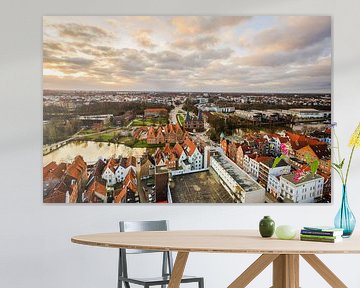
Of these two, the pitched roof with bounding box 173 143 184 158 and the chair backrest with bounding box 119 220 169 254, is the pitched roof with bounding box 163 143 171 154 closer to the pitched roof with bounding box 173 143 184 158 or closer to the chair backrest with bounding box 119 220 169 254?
the pitched roof with bounding box 173 143 184 158

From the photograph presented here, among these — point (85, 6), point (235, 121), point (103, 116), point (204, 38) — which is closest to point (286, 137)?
point (235, 121)

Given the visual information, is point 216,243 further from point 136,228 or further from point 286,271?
point 136,228

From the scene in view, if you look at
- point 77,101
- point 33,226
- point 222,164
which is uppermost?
point 77,101

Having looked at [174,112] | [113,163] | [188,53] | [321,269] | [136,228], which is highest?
[188,53]

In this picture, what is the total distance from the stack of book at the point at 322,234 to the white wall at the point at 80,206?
211cm

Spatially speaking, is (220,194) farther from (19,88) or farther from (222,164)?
(19,88)

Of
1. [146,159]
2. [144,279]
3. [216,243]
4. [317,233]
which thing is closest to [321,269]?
[317,233]

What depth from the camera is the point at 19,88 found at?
6727 mm

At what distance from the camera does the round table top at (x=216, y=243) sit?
4066 mm

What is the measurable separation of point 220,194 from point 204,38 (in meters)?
1.28

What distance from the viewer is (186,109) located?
22.1ft

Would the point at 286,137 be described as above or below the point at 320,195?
above

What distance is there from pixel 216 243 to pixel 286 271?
512 mm

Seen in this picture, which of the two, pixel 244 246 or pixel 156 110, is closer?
pixel 244 246
